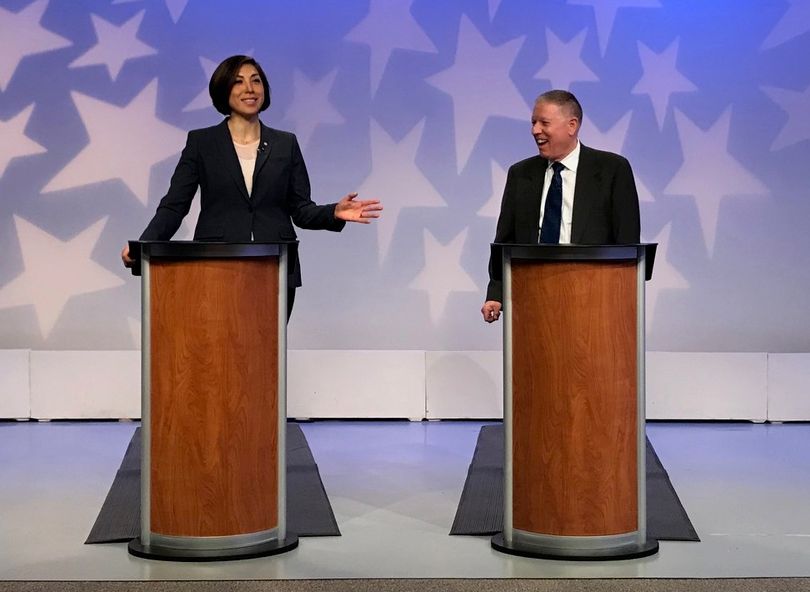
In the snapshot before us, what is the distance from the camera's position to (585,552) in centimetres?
385

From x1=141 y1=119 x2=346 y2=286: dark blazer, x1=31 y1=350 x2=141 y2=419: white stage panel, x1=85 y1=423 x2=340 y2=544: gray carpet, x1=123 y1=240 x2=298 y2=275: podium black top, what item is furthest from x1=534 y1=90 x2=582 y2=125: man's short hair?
x1=31 y1=350 x2=141 y2=419: white stage panel

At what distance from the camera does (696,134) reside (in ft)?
23.7

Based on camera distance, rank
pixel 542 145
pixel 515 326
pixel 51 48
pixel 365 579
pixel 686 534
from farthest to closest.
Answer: pixel 51 48
pixel 542 145
pixel 686 534
pixel 515 326
pixel 365 579

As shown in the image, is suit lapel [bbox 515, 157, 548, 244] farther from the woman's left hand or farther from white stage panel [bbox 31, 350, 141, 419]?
A: white stage panel [bbox 31, 350, 141, 419]

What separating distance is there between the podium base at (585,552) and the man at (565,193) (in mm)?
880

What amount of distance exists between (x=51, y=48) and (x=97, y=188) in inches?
32.2

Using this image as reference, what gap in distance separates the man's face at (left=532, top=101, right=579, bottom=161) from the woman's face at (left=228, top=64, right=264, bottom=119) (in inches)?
38.8

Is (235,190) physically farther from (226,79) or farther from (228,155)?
(226,79)

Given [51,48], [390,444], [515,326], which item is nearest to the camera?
[515,326]

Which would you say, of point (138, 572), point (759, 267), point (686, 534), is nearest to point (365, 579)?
point (138, 572)

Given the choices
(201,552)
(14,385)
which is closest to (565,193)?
(201,552)

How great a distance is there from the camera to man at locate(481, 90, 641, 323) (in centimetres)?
443

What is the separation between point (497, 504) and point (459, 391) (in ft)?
8.15

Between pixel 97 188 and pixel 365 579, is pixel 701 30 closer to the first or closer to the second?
pixel 97 188
